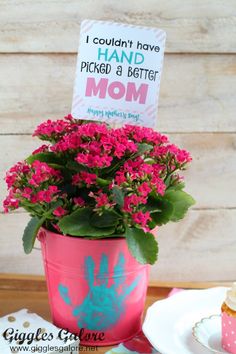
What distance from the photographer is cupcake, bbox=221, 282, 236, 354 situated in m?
0.95

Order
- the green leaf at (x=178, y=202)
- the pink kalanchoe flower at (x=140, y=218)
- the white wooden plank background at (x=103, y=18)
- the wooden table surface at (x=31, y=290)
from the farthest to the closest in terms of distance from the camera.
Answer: the white wooden plank background at (x=103, y=18), the wooden table surface at (x=31, y=290), the green leaf at (x=178, y=202), the pink kalanchoe flower at (x=140, y=218)

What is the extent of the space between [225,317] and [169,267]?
487 mm

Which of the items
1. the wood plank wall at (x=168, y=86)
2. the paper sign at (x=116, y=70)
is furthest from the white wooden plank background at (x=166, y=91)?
the paper sign at (x=116, y=70)

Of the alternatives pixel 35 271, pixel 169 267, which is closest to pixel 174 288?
pixel 169 267

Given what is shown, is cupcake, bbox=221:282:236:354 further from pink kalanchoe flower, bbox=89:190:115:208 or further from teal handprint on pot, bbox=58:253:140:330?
pink kalanchoe flower, bbox=89:190:115:208

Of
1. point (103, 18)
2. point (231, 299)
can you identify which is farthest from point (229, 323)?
point (103, 18)

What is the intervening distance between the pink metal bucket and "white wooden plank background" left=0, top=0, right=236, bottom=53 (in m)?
0.50

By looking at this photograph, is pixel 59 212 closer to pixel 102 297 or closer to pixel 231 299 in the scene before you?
pixel 102 297

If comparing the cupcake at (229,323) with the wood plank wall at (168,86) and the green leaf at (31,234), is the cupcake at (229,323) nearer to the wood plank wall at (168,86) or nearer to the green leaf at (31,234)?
the green leaf at (31,234)

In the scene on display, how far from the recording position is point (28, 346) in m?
0.91

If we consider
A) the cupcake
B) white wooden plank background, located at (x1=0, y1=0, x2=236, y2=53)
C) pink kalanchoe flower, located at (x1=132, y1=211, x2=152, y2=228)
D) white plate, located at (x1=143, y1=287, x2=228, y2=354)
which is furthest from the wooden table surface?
white wooden plank background, located at (x1=0, y1=0, x2=236, y2=53)

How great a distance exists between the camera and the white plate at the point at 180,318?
94 centimetres

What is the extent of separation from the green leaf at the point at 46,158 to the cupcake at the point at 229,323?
1.21 ft

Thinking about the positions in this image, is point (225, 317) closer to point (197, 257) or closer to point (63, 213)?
point (63, 213)
